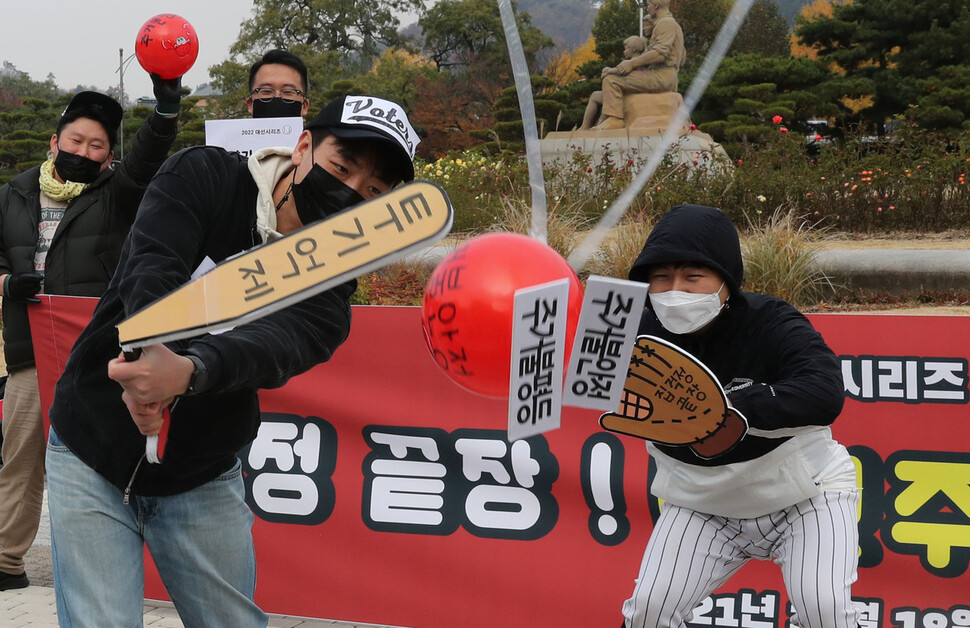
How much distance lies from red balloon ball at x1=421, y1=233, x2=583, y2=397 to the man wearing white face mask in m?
1.05

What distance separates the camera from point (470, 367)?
1.61 meters

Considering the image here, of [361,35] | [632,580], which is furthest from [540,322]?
[361,35]

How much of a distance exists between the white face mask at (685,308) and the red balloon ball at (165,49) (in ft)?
5.63

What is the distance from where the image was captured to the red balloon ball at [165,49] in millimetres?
3105

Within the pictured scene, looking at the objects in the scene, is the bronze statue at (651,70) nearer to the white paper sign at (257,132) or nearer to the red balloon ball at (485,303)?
the white paper sign at (257,132)

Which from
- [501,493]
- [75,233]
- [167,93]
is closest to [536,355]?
[167,93]

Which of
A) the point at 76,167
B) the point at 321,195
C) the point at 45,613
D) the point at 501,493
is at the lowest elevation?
the point at 45,613

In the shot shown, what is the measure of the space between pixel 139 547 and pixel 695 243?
1599 millimetres

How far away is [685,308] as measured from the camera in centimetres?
267

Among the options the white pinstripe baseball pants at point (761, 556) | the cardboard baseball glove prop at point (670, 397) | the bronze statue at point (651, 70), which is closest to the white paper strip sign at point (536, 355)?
the cardboard baseball glove prop at point (670, 397)

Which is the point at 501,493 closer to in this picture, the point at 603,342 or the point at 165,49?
the point at 165,49

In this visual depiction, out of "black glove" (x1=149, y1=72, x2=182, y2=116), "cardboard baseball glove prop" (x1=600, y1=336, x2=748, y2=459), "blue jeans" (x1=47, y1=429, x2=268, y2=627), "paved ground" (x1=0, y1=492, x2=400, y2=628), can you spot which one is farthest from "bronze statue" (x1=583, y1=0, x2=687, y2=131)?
"blue jeans" (x1=47, y1=429, x2=268, y2=627)

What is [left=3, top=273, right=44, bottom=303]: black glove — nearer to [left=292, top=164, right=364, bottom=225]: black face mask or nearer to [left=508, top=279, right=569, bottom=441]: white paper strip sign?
[left=292, top=164, right=364, bottom=225]: black face mask

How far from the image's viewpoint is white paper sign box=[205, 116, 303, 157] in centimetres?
446
